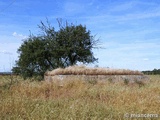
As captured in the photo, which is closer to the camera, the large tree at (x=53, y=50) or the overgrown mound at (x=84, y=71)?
the overgrown mound at (x=84, y=71)

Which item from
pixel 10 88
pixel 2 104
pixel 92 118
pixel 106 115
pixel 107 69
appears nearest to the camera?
pixel 92 118

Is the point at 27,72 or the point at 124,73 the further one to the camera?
the point at 27,72

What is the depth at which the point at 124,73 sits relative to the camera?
699 inches

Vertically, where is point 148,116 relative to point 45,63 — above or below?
below

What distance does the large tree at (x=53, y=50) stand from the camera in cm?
2575

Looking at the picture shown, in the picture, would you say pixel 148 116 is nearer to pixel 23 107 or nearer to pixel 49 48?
pixel 23 107

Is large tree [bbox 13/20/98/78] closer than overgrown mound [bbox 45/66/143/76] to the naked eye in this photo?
No

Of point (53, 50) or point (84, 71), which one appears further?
point (53, 50)

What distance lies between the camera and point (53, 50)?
2598 cm

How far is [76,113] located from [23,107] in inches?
51.1

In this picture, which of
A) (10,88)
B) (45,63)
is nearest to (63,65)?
(45,63)

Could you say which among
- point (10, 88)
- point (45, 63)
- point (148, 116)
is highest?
point (45, 63)

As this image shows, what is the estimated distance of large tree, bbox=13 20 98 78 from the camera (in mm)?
25750

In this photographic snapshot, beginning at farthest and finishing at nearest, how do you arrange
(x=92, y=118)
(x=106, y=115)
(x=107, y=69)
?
1. (x=107, y=69)
2. (x=106, y=115)
3. (x=92, y=118)
